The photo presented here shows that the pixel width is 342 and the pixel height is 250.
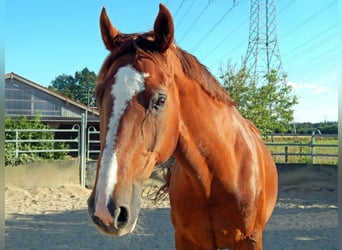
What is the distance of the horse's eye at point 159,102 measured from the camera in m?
1.52

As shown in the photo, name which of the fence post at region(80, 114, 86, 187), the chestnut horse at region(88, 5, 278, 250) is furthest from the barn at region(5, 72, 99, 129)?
the chestnut horse at region(88, 5, 278, 250)

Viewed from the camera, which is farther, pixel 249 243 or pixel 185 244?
pixel 185 244

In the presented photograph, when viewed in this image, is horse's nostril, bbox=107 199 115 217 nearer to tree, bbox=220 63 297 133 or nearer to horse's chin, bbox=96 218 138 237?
horse's chin, bbox=96 218 138 237

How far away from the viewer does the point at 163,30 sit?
5.51 ft

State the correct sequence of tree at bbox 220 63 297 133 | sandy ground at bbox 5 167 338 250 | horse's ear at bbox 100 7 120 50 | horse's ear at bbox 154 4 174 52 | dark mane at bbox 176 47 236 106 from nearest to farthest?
1. horse's ear at bbox 154 4 174 52
2. horse's ear at bbox 100 7 120 50
3. dark mane at bbox 176 47 236 106
4. sandy ground at bbox 5 167 338 250
5. tree at bbox 220 63 297 133

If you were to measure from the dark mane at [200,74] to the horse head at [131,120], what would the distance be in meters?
0.22

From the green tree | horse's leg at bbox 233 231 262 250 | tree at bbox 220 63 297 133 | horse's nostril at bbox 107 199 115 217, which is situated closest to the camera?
horse's nostril at bbox 107 199 115 217

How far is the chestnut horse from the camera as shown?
4.56ft

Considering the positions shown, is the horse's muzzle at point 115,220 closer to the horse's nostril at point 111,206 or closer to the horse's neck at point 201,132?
the horse's nostril at point 111,206

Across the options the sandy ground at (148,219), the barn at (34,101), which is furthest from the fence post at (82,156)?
the barn at (34,101)

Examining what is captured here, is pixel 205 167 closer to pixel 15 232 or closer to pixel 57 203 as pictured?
pixel 15 232

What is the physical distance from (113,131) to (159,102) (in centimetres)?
28

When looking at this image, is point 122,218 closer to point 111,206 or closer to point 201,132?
point 111,206

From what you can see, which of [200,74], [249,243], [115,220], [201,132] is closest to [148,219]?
[249,243]
